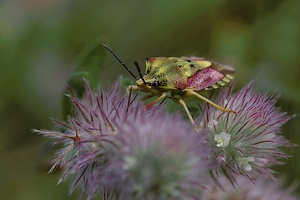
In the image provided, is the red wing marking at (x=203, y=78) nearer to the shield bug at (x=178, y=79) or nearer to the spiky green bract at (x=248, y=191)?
the shield bug at (x=178, y=79)


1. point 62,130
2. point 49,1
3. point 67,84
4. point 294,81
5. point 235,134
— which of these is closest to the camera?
point 235,134

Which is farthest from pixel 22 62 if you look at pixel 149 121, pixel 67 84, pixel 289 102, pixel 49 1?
pixel 149 121

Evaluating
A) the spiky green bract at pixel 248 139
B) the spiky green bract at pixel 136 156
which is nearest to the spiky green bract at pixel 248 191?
the spiky green bract at pixel 248 139

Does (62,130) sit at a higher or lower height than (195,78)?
higher

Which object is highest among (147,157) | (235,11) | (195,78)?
(147,157)

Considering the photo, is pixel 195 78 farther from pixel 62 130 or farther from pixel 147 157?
pixel 147 157

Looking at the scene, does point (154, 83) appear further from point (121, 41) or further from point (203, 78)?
point (121, 41)

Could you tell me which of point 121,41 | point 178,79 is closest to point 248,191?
point 178,79

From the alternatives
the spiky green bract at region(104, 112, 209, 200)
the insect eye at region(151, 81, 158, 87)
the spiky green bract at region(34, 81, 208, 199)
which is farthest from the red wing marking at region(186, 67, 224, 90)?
the spiky green bract at region(104, 112, 209, 200)
